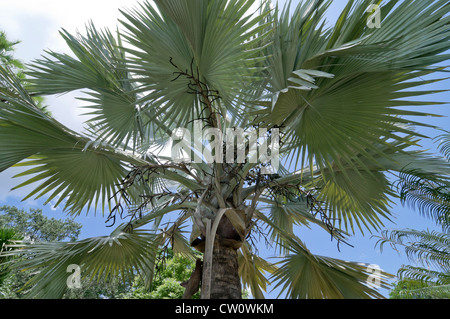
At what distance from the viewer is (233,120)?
13.3 ft

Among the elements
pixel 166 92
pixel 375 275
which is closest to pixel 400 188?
pixel 375 275

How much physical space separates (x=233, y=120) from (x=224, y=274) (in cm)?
175

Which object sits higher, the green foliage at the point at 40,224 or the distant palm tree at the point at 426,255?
the green foliage at the point at 40,224

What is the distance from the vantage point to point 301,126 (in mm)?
2887

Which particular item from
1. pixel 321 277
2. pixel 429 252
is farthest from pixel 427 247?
pixel 321 277

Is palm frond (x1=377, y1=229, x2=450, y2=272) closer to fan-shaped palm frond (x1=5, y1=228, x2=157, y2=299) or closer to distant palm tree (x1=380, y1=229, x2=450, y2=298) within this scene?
distant palm tree (x1=380, y1=229, x2=450, y2=298)

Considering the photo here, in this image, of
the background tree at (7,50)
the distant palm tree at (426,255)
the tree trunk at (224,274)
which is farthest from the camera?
the background tree at (7,50)

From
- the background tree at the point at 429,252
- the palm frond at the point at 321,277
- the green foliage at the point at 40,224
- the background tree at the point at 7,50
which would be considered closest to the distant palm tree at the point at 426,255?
the background tree at the point at 429,252

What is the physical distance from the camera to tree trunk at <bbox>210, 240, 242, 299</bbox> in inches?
118

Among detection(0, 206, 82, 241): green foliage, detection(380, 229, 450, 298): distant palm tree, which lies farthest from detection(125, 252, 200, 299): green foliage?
detection(0, 206, 82, 241): green foliage

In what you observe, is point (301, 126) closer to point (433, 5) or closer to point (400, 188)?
point (433, 5)

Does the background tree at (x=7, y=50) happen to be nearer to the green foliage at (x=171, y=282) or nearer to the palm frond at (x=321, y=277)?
the green foliage at (x=171, y=282)

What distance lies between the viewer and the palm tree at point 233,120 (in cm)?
241
